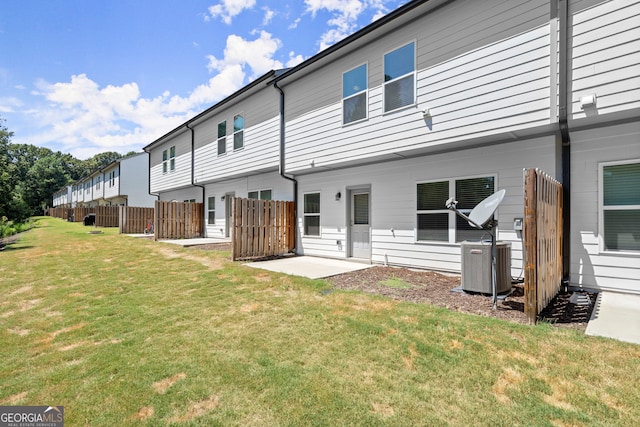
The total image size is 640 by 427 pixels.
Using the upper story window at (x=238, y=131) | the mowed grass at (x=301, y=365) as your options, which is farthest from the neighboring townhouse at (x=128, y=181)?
the mowed grass at (x=301, y=365)

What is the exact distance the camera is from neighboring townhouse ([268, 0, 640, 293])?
4809mm

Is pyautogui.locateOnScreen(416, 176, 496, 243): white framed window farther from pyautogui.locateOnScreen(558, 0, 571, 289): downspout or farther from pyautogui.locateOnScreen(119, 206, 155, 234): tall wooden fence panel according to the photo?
pyautogui.locateOnScreen(119, 206, 155, 234): tall wooden fence panel

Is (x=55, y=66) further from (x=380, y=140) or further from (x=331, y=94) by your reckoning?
(x=380, y=140)

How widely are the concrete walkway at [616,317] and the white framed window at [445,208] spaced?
2361 mm

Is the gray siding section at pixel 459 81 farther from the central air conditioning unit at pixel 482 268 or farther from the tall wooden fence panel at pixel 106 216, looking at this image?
the tall wooden fence panel at pixel 106 216

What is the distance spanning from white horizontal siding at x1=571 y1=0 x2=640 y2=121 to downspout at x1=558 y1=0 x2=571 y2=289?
108mm

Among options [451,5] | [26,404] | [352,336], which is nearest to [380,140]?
[451,5]

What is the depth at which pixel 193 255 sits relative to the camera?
32.5ft

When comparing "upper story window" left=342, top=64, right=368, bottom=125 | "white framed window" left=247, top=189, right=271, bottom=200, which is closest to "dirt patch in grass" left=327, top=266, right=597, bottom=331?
"upper story window" left=342, top=64, right=368, bottom=125

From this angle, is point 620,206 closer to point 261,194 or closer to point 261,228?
point 261,228

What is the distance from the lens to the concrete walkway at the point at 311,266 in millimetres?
7141

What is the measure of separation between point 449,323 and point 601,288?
3.60 metres

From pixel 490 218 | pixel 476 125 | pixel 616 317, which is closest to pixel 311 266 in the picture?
pixel 490 218

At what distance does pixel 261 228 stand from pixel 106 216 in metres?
24.3
